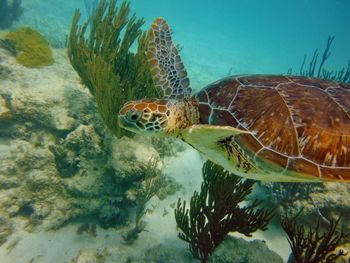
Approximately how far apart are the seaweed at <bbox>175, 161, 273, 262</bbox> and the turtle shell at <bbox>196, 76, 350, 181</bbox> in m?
0.91

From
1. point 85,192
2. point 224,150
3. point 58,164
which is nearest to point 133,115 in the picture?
point 224,150

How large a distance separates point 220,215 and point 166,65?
6.99ft

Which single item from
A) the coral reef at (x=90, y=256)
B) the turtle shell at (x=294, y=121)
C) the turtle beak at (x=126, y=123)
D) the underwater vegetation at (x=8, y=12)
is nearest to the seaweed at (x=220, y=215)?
the turtle shell at (x=294, y=121)

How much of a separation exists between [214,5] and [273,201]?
11757cm

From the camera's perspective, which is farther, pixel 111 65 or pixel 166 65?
pixel 111 65

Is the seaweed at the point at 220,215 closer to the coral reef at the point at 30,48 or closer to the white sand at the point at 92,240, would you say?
the white sand at the point at 92,240

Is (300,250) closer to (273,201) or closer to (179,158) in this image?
(273,201)

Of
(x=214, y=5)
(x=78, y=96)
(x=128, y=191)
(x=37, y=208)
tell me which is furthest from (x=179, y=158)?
(x=214, y=5)

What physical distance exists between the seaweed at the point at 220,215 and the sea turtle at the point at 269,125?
0.62m

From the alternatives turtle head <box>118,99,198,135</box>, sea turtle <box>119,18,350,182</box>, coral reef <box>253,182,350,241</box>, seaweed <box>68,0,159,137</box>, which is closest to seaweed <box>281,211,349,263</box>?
sea turtle <box>119,18,350,182</box>

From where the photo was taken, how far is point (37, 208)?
3566 millimetres

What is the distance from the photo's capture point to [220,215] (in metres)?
3.09

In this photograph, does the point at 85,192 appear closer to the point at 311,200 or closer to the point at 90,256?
the point at 90,256

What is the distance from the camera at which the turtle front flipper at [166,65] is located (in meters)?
3.36
